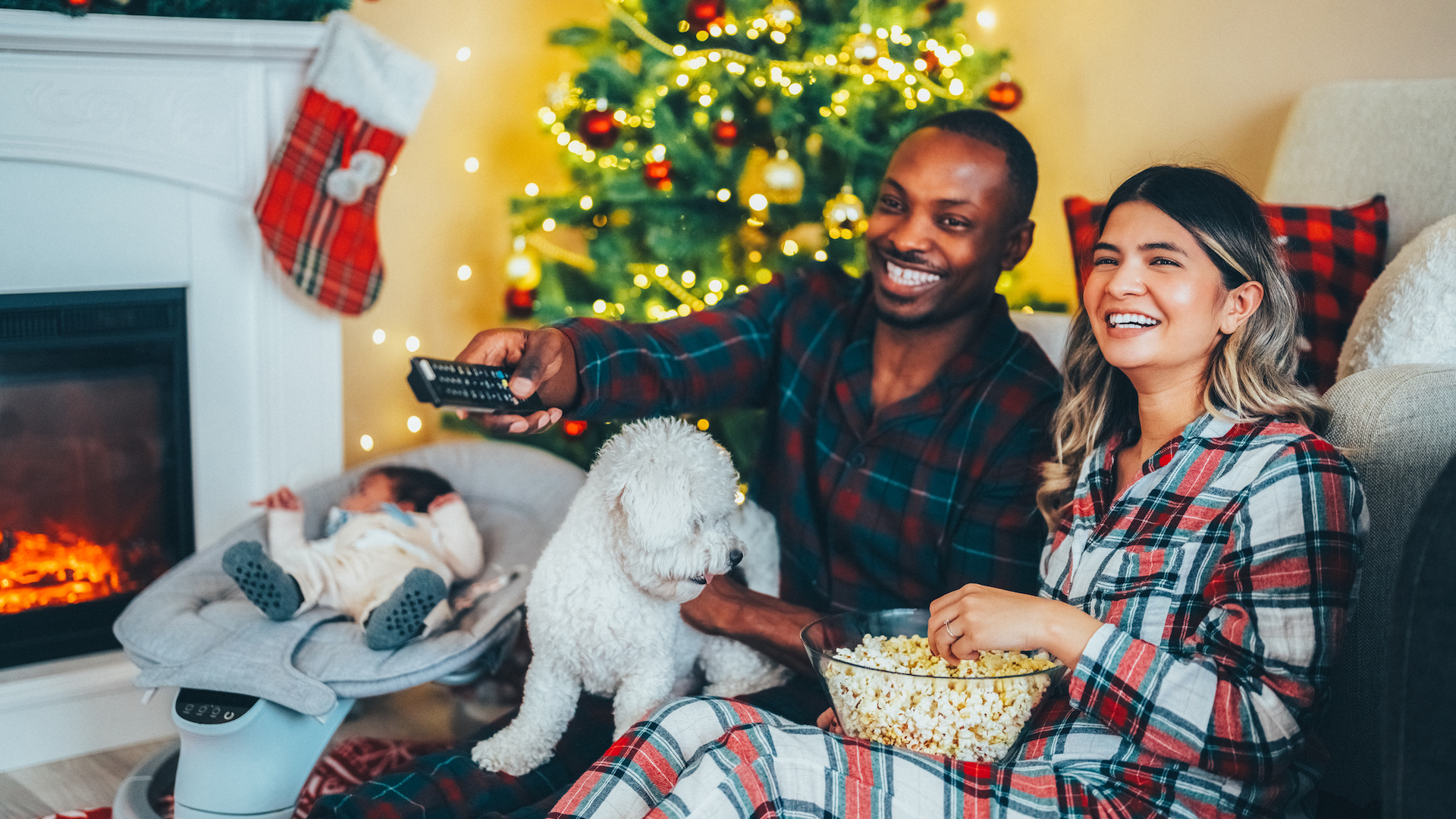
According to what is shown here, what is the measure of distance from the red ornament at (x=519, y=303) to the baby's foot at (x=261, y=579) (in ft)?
3.27

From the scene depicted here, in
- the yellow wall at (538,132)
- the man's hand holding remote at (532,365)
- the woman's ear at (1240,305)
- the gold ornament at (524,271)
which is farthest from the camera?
the gold ornament at (524,271)

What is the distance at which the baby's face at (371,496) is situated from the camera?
7.11 feet

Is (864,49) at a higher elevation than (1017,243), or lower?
higher

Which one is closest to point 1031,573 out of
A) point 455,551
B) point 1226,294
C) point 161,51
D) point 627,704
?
point 1226,294

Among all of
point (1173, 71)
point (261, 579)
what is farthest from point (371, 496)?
point (1173, 71)

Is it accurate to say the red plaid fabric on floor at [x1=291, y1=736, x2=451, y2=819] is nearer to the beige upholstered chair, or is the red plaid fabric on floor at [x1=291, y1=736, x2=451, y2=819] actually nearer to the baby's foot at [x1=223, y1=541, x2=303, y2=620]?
the baby's foot at [x1=223, y1=541, x2=303, y2=620]

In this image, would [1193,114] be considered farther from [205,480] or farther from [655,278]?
[205,480]

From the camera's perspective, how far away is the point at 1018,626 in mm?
1075

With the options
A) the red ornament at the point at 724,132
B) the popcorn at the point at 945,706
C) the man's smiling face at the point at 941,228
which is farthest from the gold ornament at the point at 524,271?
the popcorn at the point at 945,706

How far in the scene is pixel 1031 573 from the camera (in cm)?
155

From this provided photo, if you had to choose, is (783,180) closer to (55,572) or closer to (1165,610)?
(1165,610)

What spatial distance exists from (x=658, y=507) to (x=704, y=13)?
1445mm

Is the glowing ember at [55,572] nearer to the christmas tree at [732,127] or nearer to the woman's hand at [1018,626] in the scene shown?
the christmas tree at [732,127]

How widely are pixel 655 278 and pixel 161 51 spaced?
43.6 inches
